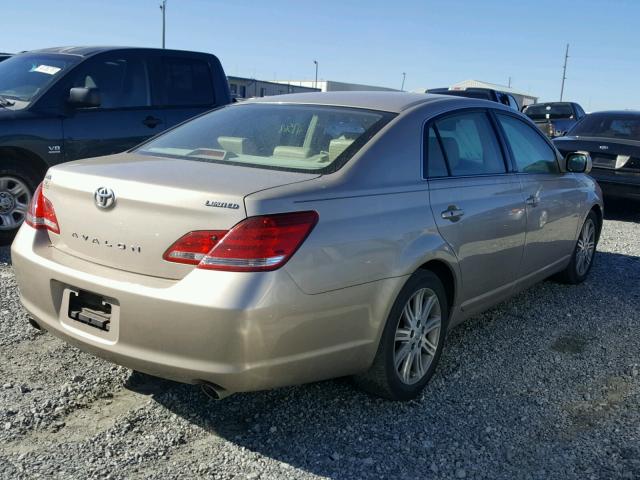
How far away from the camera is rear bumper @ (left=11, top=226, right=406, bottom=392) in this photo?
2.57m

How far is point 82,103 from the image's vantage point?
6117 millimetres

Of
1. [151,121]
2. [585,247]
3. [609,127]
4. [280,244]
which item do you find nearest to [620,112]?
[609,127]

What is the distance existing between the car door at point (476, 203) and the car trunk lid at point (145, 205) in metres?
0.93

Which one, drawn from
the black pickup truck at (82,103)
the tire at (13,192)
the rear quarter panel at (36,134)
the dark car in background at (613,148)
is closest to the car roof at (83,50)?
the black pickup truck at (82,103)

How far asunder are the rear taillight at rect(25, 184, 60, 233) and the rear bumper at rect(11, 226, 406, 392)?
22 centimetres

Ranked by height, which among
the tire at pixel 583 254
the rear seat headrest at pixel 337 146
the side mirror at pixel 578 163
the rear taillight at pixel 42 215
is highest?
the rear seat headrest at pixel 337 146

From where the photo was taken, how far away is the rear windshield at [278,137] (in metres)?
3.24

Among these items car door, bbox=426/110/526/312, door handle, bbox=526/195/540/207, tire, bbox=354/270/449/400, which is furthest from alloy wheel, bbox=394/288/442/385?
door handle, bbox=526/195/540/207

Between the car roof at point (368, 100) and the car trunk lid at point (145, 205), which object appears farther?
the car roof at point (368, 100)

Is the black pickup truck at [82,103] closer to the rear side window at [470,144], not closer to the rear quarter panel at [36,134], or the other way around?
the rear quarter panel at [36,134]

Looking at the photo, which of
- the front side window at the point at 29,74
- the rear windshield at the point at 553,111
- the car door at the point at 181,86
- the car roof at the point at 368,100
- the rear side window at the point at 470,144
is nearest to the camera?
the car roof at the point at 368,100

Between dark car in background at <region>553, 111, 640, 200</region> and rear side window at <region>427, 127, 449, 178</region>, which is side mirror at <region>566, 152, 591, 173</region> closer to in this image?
rear side window at <region>427, 127, 449, 178</region>

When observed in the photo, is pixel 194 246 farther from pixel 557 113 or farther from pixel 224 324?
pixel 557 113

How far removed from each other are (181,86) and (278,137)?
4163 millimetres
